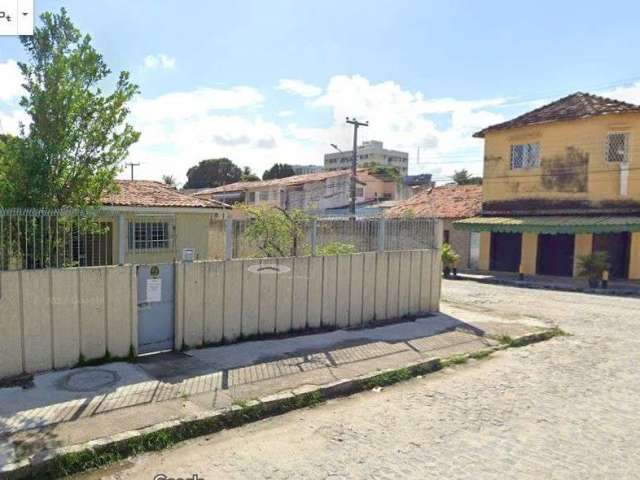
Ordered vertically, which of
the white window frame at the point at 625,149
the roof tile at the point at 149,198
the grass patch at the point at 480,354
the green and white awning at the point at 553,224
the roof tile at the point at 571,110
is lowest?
the grass patch at the point at 480,354

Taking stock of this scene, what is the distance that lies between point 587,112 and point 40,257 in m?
20.7

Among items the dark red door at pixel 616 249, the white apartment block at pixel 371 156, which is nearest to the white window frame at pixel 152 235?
the dark red door at pixel 616 249

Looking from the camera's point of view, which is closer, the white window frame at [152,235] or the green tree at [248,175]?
the white window frame at [152,235]

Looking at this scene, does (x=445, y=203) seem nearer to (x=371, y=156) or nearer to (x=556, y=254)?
(x=556, y=254)

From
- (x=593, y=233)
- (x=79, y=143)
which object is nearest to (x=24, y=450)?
(x=79, y=143)

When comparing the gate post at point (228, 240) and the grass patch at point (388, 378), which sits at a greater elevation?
the gate post at point (228, 240)

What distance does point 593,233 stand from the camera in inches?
754

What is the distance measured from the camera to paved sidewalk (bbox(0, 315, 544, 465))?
15.5ft

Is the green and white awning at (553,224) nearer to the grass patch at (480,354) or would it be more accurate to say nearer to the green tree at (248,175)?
the grass patch at (480,354)

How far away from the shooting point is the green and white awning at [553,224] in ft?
58.9

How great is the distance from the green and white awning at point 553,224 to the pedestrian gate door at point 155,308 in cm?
1651

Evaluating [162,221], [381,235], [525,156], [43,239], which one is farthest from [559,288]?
[43,239]

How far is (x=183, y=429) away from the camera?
4844 mm

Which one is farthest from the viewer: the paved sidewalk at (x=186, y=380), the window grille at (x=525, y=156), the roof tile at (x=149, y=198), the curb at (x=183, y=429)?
the window grille at (x=525, y=156)
